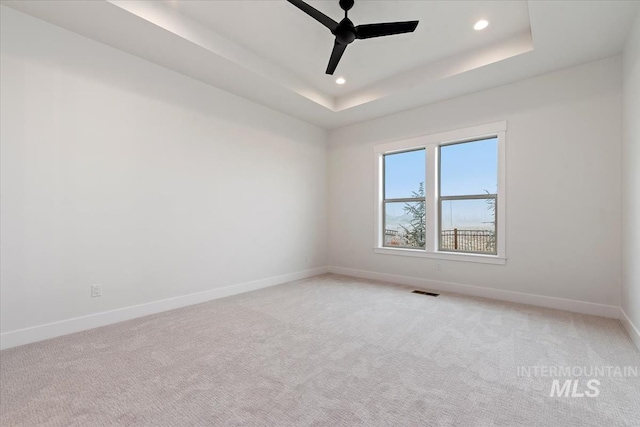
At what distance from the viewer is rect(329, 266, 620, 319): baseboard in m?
3.23

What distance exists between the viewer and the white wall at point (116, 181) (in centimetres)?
257

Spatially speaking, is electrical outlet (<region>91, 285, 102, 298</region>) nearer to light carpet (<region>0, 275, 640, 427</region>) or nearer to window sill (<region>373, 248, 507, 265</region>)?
light carpet (<region>0, 275, 640, 427</region>)

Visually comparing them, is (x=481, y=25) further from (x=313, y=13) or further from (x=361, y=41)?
(x=313, y=13)

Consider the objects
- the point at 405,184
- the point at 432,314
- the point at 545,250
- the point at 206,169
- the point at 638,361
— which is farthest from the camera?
the point at 405,184

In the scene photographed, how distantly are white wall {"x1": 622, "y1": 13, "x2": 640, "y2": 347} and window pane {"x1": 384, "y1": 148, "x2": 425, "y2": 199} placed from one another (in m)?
2.31

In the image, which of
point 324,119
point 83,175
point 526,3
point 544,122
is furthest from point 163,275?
point 544,122

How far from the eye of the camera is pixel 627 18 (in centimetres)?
262

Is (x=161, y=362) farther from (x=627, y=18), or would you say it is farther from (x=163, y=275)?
(x=627, y=18)

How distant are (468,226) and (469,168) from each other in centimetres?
87

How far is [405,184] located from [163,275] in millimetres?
3910

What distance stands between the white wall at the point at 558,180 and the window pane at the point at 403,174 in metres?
0.59

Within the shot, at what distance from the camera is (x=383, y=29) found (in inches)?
103

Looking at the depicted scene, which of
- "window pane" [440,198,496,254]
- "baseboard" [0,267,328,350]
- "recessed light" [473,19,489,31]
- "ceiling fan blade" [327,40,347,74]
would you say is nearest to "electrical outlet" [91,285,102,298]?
"baseboard" [0,267,328,350]

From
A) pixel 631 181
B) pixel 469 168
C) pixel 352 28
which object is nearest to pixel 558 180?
pixel 631 181
